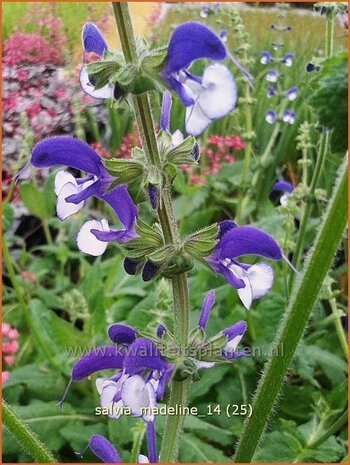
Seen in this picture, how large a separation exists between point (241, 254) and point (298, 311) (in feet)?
0.39

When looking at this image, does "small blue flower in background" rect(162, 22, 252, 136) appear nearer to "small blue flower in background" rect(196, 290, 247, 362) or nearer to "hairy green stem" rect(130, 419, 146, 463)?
"small blue flower in background" rect(196, 290, 247, 362)

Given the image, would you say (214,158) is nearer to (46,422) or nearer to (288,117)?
(288,117)

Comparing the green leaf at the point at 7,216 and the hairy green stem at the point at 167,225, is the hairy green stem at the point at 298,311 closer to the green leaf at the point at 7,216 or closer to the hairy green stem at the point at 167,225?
the hairy green stem at the point at 167,225

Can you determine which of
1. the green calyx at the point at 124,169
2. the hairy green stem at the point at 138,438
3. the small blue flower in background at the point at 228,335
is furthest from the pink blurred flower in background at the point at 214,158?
the green calyx at the point at 124,169

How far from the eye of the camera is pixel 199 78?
73 centimetres

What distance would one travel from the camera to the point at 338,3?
1486 millimetres

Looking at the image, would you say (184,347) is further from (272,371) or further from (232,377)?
(232,377)

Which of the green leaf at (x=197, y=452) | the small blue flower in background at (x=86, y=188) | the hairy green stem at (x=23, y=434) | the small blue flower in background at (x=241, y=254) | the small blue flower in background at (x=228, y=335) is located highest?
the small blue flower in background at (x=86, y=188)

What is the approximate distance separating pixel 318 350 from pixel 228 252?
87 centimetres

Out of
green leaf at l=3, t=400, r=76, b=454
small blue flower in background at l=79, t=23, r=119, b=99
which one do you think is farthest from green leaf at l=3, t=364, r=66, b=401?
small blue flower in background at l=79, t=23, r=119, b=99

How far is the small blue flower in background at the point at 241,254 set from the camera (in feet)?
2.84

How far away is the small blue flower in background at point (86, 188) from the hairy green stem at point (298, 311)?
223 millimetres

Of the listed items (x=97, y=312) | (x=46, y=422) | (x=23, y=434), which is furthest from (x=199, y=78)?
(x=46, y=422)

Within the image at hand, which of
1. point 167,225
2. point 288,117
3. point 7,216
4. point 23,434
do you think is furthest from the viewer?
point 288,117
